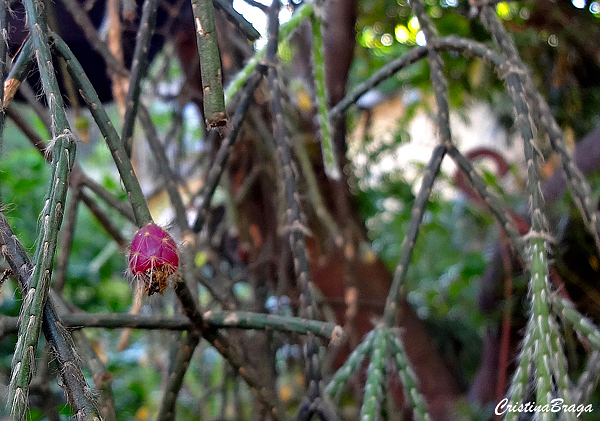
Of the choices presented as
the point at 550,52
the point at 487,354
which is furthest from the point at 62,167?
the point at 550,52

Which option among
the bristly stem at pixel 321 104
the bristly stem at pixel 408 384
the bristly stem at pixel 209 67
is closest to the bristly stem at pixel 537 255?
the bristly stem at pixel 408 384

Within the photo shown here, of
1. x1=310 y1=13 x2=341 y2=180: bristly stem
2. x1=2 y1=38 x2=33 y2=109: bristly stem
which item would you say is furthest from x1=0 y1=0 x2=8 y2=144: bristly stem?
x1=310 y1=13 x2=341 y2=180: bristly stem

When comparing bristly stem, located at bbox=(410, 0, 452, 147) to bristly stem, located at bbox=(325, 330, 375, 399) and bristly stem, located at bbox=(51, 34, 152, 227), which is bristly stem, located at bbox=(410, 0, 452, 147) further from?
bristly stem, located at bbox=(51, 34, 152, 227)

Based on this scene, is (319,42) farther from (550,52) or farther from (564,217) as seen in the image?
(550,52)

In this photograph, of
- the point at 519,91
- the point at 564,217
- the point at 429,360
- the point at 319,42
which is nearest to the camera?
the point at 519,91

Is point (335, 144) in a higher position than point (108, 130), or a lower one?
higher

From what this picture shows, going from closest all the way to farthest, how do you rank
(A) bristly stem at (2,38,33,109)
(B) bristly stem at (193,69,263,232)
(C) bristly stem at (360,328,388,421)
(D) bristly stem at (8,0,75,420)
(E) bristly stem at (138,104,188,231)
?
(D) bristly stem at (8,0,75,420)
(A) bristly stem at (2,38,33,109)
(C) bristly stem at (360,328,388,421)
(B) bristly stem at (193,69,263,232)
(E) bristly stem at (138,104,188,231)

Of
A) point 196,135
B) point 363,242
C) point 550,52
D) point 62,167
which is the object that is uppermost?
point 196,135
